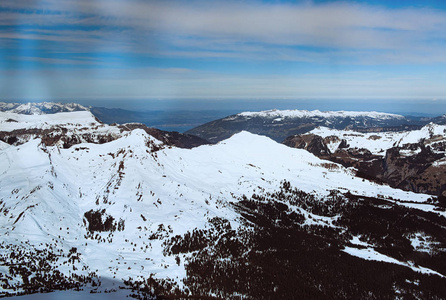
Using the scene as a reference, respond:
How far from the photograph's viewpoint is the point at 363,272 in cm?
7881

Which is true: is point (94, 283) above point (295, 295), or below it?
above

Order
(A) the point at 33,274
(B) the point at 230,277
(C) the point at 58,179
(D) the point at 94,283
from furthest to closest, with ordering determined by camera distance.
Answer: (C) the point at 58,179 → (B) the point at 230,277 → (D) the point at 94,283 → (A) the point at 33,274

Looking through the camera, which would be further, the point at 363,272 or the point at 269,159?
the point at 269,159

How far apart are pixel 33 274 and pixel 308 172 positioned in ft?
509

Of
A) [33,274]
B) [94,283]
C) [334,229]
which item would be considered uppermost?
[33,274]

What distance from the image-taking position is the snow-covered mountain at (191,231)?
63.5 meters

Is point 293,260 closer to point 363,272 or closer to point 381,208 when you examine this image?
point 363,272

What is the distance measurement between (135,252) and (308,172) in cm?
12871

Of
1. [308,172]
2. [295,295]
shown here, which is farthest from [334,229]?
[308,172]

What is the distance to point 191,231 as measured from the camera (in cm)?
8750

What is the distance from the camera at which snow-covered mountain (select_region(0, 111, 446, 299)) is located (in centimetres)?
6347

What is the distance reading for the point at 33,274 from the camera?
53.2 metres

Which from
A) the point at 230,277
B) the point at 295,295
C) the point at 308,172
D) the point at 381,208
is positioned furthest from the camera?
the point at 308,172

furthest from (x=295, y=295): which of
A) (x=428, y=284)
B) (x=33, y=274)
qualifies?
(x=33, y=274)
